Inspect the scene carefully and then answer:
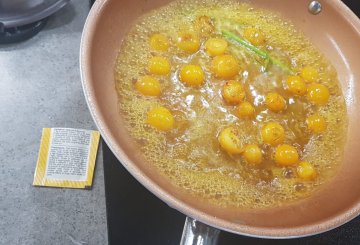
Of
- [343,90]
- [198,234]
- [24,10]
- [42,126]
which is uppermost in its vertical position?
[343,90]

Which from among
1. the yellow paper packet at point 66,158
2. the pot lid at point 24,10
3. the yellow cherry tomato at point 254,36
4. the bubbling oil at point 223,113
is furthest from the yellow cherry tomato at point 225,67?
the pot lid at point 24,10

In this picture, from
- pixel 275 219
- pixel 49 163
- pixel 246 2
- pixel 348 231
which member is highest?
pixel 246 2

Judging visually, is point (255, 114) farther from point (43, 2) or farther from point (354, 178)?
point (43, 2)

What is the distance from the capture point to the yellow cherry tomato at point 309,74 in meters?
1.24

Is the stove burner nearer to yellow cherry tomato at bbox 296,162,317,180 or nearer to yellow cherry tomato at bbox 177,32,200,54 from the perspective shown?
yellow cherry tomato at bbox 177,32,200,54

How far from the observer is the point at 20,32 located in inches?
55.4

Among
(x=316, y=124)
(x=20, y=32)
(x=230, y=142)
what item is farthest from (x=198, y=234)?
(x=20, y=32)

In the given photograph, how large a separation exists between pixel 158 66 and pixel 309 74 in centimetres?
45

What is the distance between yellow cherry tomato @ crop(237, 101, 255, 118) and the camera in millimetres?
1120

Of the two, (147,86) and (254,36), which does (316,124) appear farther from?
(147,86)

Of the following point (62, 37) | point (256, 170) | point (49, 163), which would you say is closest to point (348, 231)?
point (256, 170)

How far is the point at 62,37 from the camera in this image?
57.9 inches

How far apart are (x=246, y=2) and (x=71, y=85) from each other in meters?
0.63

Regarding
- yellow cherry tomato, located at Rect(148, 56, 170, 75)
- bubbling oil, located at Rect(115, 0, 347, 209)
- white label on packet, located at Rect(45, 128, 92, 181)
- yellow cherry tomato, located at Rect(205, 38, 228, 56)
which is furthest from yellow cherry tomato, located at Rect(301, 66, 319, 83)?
white label on packet, located at Rect(45, 128, 92, 181)
